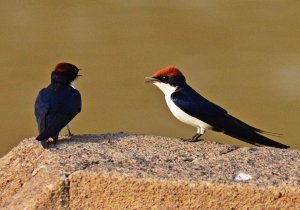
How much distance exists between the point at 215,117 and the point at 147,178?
1.72 m

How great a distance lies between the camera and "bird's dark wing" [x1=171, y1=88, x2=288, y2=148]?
8.23 metres

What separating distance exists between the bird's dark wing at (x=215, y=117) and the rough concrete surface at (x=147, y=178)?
88 centimetres

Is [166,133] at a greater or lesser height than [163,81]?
lesser

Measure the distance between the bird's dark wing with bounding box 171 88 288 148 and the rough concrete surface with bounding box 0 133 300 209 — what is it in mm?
877

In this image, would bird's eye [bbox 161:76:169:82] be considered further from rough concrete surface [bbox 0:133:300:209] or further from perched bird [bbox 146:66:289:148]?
rough concrete surface [bbox 0:133:300:209]

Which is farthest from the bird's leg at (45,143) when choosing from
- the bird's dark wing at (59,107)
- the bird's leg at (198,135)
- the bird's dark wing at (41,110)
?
the bird's leg at (198,135)

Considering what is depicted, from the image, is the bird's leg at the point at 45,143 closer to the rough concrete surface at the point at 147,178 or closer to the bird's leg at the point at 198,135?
the rough concrete surface at the point at 147,178

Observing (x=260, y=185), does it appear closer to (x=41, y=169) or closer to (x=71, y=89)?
(x=41, y=169)

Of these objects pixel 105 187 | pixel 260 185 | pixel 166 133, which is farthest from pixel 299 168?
pixel 166 133

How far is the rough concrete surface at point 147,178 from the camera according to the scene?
257 inches

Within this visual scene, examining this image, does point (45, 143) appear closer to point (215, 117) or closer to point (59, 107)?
point (59, 107)

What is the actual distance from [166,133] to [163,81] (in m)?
5.16

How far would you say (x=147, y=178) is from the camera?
6609 millimetres

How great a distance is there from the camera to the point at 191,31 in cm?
1775
